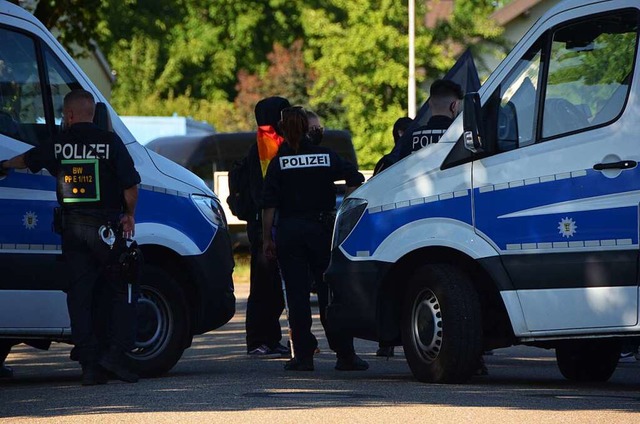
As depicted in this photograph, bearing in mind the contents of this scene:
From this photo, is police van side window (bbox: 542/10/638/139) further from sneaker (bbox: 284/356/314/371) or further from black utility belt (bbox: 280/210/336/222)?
sneaker (bbox: 284/356/314/371)

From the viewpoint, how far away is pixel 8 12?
33.7 ft

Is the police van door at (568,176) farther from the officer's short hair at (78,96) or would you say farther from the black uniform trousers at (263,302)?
the black uniform trousers at (263,302)

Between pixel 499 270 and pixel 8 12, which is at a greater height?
pixel 8 12

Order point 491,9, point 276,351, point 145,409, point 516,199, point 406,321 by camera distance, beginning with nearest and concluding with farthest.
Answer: point 145,409 → point 516,199 → point 406,321 → point 276,351 → point 491,9

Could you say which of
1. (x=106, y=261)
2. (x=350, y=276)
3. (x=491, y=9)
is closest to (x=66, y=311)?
(x=106, y=261)

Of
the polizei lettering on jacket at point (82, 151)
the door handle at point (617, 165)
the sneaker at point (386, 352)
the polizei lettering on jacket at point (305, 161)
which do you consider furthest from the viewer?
the sneaker at point (386, 352)

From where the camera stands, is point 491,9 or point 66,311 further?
point 491,9

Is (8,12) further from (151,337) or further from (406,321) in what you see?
(406,321)

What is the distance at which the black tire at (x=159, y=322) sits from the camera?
Answer: 10695 millimetres

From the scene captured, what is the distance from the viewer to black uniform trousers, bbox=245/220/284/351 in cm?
1288

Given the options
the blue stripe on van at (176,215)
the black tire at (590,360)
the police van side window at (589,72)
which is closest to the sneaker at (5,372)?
the blue stripe on van at (176,215)

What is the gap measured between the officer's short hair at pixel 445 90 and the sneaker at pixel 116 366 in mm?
2923

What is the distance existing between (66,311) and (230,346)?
390cm

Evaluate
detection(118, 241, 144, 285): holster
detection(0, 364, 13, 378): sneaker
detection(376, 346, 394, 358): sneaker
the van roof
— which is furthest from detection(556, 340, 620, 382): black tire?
the van roof
